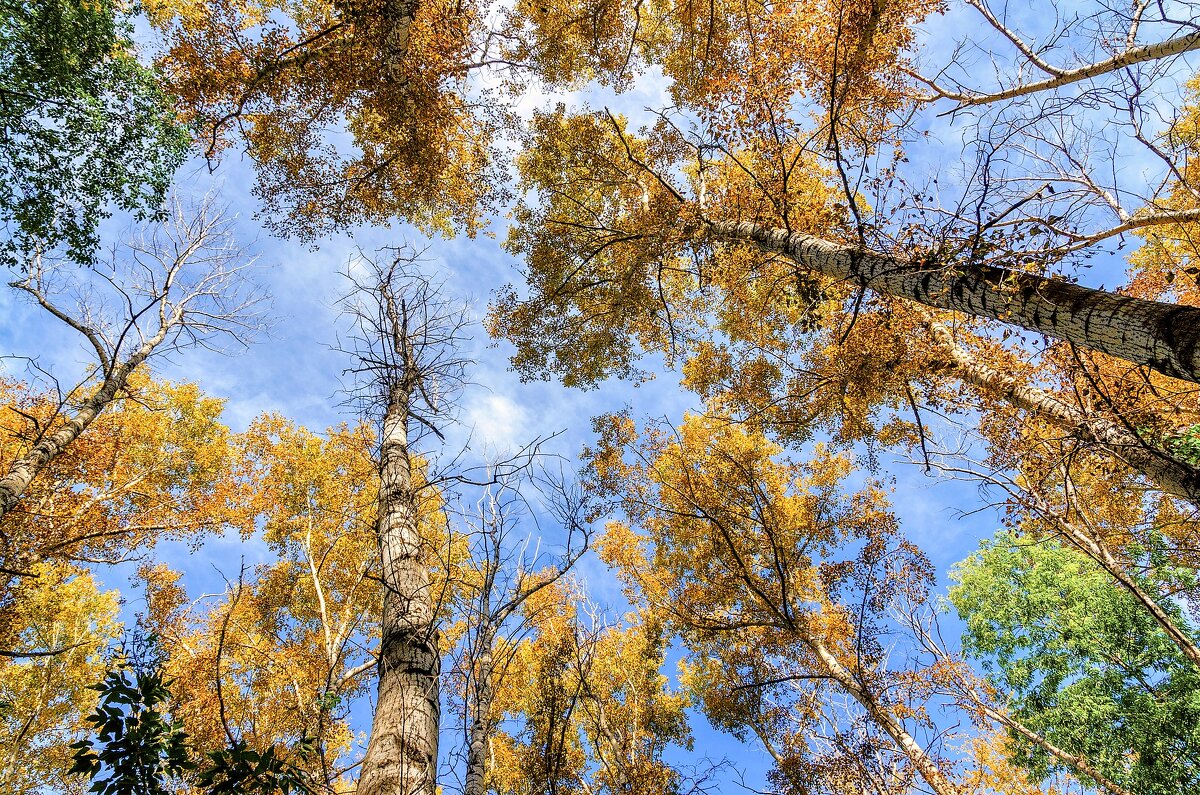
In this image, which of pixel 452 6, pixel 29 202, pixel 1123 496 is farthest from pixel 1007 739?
pixel 29 202

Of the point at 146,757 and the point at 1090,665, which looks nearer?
the point at 146,757

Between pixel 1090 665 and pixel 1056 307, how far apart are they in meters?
11.0

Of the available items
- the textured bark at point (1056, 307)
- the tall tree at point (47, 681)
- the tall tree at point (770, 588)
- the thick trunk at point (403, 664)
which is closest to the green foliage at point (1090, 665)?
the tall tree at point (770, 588)

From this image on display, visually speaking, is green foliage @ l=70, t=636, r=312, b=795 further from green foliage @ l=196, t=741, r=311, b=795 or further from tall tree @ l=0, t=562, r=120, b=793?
tall tree @ l=0, t=562, r=120, b=793

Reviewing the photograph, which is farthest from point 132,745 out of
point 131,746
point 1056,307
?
point 1056,307

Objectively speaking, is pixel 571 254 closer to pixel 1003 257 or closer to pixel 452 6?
pixel 452 6

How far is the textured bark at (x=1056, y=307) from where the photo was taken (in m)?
2.66

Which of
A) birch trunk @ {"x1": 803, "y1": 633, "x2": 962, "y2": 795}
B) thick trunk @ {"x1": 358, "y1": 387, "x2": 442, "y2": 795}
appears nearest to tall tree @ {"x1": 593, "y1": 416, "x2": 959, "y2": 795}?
birch trunk @ {"x1": 803, "y1": 633, "x2": 962, "y2": 795}

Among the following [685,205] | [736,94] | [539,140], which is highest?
[539,140]

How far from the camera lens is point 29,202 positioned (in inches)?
212

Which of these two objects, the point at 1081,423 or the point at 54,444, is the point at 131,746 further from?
the point at 1081,423

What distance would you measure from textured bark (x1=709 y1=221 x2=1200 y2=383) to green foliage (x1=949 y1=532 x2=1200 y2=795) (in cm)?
655

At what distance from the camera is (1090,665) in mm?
9828

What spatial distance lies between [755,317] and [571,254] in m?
4.03
